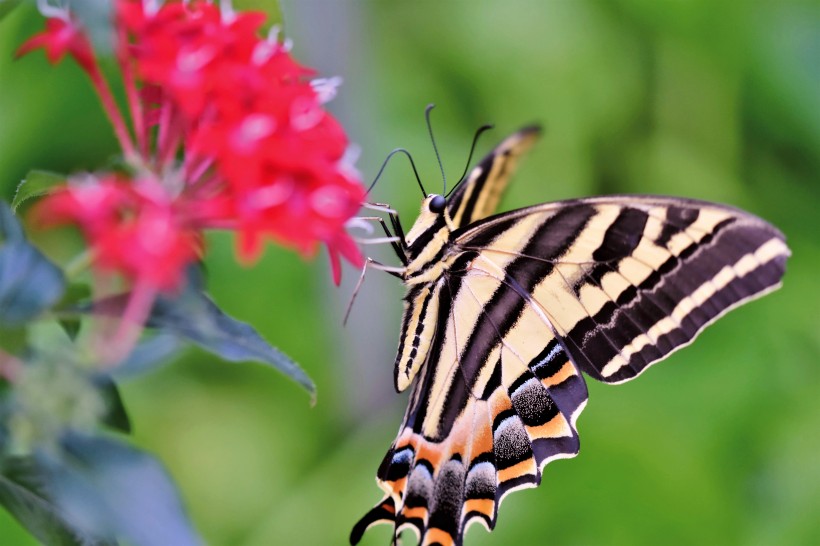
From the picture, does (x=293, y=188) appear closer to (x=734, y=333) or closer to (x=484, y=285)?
(x=484, y=285)

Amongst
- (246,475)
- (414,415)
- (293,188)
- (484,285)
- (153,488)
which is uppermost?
(293,188)

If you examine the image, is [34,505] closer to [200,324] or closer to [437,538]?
[200,324]

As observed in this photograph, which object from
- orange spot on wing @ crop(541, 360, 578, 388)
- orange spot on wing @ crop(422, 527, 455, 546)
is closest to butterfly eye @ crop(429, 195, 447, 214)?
orange spot on wing @ crop(541, 360, 578, 388)

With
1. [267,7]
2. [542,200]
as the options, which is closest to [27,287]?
[267,7]

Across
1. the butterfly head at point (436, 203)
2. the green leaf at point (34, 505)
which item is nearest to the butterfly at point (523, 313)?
the butterfly head at point (436, 203)

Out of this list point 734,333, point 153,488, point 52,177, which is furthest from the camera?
point 734,333

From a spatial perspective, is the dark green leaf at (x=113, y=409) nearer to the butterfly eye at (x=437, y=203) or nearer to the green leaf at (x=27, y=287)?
the green leaf at (x=27, y=287)

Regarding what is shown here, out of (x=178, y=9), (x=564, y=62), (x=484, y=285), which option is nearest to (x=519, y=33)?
(x=564, y=62)
